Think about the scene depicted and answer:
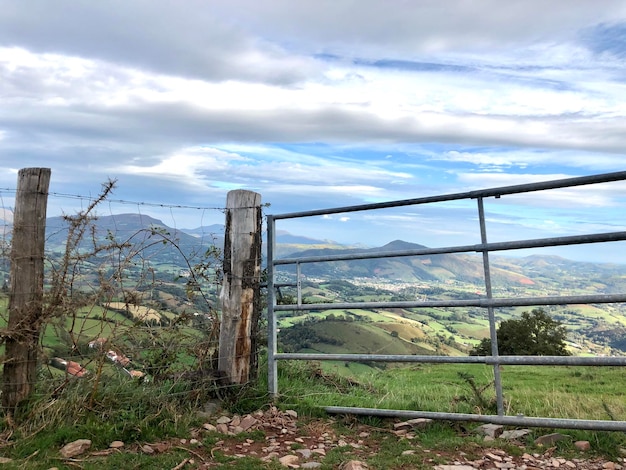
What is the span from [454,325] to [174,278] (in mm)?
11502

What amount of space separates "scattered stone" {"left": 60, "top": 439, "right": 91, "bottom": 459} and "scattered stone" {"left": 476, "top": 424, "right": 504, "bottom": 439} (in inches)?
134

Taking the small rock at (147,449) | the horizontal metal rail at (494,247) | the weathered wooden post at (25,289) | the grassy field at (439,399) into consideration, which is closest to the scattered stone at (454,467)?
the grassy field at (439,399)

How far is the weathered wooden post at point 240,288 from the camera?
544 cm

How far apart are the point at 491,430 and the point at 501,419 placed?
0.15 meters

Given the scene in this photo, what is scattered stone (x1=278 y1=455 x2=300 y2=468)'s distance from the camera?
12.7 feet

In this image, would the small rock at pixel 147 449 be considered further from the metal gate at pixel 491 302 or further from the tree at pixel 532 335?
the tree at pixel 532 335

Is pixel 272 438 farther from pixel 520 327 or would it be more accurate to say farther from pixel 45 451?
pixel 520 327

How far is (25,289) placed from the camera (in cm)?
464

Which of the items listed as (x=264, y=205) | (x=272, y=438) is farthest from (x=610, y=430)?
(x=264, y=205)

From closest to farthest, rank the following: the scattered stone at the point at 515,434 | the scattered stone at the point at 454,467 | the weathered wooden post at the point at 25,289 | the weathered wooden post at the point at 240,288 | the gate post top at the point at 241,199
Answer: the scattered stone at the point at 454,467 → the scattered stone at the point at 515,434 → the weathered wooden post at the point at 25,289 → the weathered wooden post at the point at 240,288 → the gate post top at the point at 241,199

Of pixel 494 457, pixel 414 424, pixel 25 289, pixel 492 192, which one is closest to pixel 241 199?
pixel 25 289

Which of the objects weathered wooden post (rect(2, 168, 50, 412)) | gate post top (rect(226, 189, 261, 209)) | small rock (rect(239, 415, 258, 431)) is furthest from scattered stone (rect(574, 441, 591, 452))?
weathered wooden post (rect(2, 168, 50, 412))

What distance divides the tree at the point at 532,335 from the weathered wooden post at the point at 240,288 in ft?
23.7

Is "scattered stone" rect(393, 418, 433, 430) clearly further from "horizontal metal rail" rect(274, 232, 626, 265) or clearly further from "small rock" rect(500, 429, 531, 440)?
"horizontal metal rail" rect(274, 232, 626, 265)
